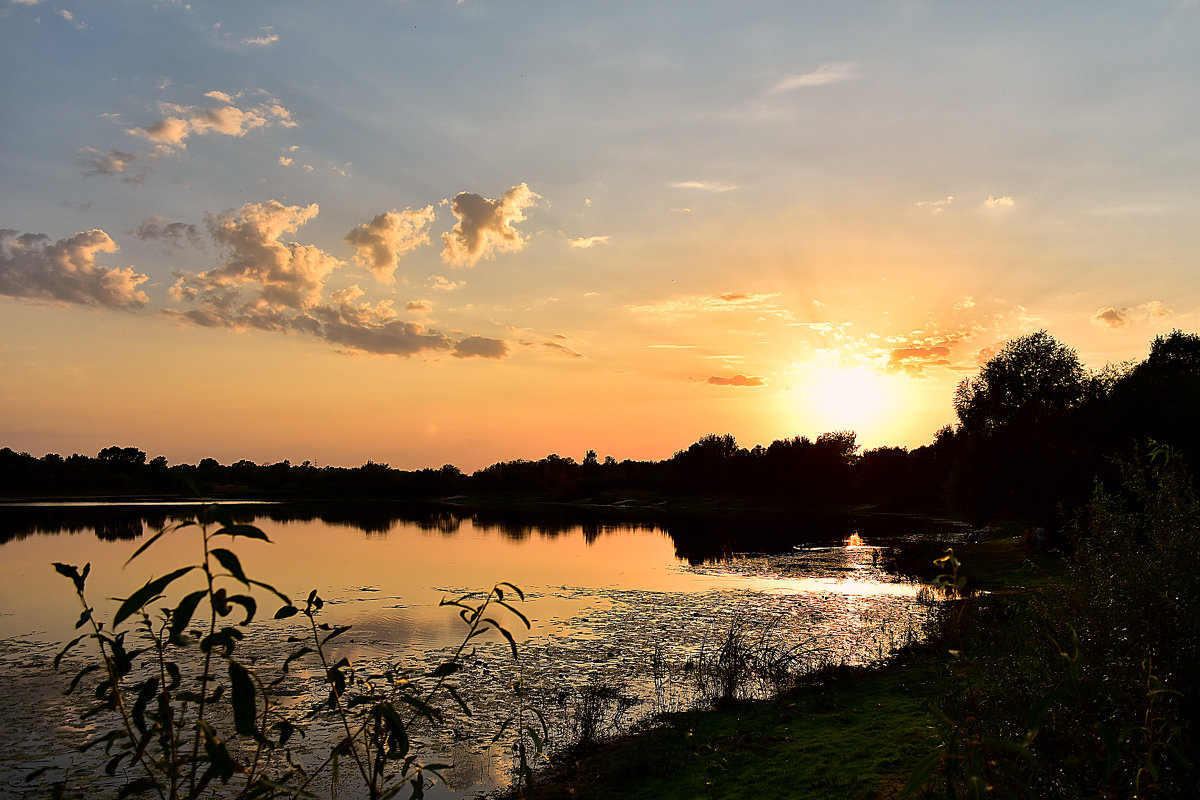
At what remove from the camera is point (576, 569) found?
3969cm

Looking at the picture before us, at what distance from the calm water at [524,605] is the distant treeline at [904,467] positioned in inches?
368

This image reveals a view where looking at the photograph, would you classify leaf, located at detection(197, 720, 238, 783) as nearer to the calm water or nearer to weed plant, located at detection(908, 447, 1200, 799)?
the calm water

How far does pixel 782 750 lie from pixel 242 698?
12.9 m

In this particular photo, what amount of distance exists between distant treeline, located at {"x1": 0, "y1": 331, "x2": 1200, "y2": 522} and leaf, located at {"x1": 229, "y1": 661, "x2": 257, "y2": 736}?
233 inches

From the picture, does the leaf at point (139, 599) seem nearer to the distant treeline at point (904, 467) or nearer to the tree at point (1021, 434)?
the distant treeline at point (904, 467)

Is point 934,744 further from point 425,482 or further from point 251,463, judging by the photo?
point 251,463

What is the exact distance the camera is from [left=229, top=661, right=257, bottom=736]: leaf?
67.2 inches

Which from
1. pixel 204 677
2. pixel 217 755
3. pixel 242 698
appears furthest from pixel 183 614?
pixel 204 677

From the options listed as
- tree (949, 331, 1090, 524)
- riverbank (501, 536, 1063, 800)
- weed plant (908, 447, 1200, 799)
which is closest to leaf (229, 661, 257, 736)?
weed plant (908, 447, 1200, 799)

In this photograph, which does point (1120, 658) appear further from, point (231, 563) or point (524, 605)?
point (524, 605)

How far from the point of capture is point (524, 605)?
28.6 metres

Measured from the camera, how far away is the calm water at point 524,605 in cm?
1574

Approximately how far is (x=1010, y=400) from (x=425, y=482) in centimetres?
12797

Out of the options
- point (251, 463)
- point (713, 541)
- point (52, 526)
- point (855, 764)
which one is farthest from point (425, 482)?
point (855, 764)
